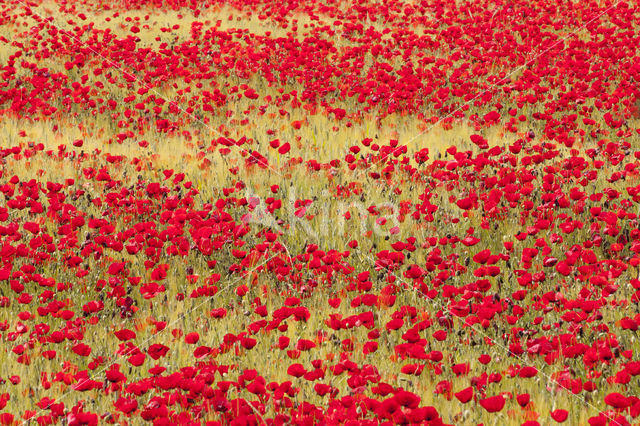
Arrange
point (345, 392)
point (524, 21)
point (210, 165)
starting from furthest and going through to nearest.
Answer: point (524, 21) < point (210, 165) < point (345, 392)

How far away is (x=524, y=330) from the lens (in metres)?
4.03

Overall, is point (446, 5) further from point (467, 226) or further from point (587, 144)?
point (467, 226)

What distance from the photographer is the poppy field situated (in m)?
3.43

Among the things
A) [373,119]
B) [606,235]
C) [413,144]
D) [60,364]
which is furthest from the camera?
[373,119]

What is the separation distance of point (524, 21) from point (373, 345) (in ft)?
35.5

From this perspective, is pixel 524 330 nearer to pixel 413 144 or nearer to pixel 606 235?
pixel 606 235

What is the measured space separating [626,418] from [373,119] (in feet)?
20.2

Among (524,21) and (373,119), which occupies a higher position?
(524,21)

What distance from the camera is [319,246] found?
544cm

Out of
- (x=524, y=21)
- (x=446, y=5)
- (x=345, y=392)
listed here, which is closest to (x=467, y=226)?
(x=345, y=392)

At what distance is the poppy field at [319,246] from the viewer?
343 centimetres

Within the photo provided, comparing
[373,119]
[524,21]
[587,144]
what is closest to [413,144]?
[373,119]

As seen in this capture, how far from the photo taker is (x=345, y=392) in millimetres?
3611

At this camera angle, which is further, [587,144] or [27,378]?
[587,144]
